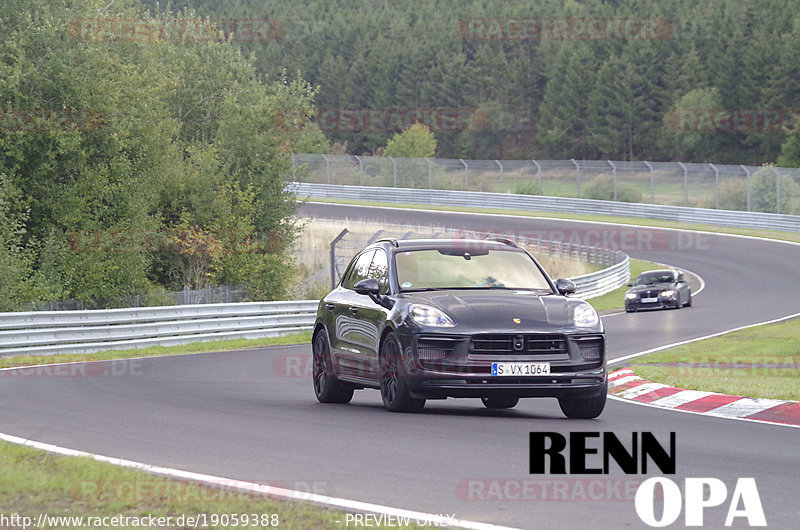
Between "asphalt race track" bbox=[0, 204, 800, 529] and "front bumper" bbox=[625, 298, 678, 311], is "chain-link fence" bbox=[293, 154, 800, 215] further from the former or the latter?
"asphalt race track" bbox=[0, 204, 800, 529]

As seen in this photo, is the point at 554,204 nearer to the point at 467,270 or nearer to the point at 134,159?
the point at 134,159

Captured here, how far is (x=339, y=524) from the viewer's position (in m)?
6.15

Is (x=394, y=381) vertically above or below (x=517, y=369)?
below

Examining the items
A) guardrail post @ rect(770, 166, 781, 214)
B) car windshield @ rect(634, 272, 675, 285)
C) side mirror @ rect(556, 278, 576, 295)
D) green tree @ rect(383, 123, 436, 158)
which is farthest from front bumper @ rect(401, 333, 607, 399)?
green tree @ rect(383, 123, 436, 158)

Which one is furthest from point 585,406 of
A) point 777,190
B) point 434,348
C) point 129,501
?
point 777,190

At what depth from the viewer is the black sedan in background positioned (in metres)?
33.5

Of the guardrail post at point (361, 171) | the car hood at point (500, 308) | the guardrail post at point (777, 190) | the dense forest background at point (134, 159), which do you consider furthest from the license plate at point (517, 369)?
the guardrail post at point (361, 171)

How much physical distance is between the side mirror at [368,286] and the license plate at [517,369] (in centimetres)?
170

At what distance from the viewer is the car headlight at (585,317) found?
10.8 metres

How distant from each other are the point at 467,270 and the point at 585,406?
1.87 m

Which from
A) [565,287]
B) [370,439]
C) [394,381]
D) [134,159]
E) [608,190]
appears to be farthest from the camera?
[608,190]

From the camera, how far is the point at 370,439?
30.4 ft

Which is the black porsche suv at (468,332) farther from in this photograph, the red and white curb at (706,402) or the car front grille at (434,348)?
the red and white curb at (706,402)

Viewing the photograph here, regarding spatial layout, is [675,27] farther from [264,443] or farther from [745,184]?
[264,443]
